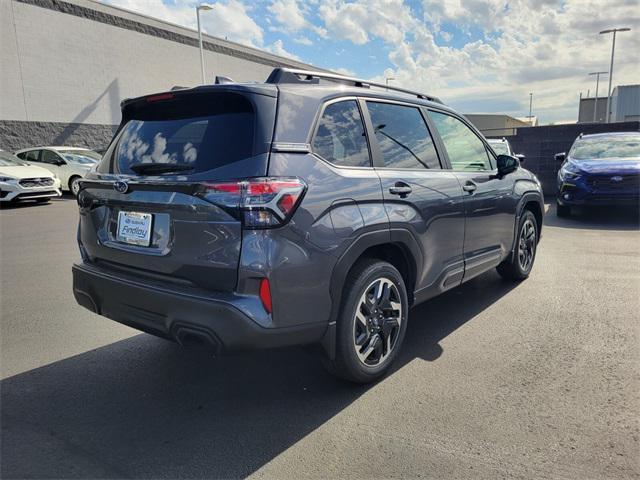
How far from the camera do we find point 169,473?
90.3 inches

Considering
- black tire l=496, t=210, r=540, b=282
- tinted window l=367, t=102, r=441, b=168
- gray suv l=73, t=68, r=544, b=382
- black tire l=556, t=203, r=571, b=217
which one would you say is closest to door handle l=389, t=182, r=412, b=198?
gray suv l=73, t=68, r=544, b=382

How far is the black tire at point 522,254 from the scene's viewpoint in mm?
5090

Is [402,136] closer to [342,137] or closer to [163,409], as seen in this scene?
[342,137]

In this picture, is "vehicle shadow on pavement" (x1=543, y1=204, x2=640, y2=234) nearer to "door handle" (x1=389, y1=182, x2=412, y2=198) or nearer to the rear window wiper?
"door handle" (x1=389, y1=182, x2=412, y2=198)

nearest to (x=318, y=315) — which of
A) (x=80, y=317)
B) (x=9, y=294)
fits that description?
(x=80, y=317)

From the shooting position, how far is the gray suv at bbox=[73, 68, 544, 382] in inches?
95.2

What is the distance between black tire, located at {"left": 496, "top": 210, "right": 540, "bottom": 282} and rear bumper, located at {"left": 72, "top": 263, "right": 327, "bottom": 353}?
10.3ft

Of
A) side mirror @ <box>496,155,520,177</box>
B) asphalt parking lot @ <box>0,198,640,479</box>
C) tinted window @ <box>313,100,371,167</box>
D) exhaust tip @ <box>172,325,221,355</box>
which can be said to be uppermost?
tinted window @ <box>313,100,371,167</box>

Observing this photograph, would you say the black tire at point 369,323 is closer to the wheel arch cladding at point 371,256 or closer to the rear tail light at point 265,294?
the wheel arch cladding at point 371,256

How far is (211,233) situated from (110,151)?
132 centimetres

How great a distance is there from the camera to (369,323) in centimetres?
306

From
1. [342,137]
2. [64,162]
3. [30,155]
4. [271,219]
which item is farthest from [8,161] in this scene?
[271,219]

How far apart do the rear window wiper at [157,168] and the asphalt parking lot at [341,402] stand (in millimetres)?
1401

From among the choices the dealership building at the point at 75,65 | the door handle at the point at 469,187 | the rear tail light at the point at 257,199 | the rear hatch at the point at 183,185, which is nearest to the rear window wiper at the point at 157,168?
the rear hatch at the point at 183,185
